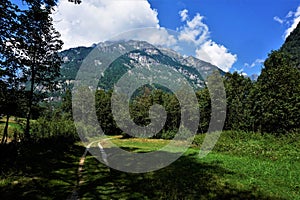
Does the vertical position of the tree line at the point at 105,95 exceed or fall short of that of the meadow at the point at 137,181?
it exceeds it

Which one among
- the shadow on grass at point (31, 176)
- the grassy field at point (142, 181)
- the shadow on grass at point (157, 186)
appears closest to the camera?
the shadow on grass at point (31, 176)

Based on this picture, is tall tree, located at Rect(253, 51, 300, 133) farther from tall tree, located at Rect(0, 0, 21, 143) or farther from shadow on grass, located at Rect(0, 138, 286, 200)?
Result: tall tree, located at Rect(0, 0, 21, 143)

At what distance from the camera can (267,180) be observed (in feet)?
54.4

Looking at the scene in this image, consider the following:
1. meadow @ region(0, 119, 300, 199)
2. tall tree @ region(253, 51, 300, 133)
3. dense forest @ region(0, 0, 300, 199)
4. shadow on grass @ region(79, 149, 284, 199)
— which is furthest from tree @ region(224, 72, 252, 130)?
shadow on grass @ region(79, 149, 284, 199)

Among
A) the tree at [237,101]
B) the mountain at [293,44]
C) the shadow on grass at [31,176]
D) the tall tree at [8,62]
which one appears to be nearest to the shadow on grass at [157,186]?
the shadow on grass at [31,176]

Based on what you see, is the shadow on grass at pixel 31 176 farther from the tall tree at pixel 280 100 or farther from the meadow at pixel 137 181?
the tall tree at pixel 280 100

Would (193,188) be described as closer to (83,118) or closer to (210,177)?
(210,177)

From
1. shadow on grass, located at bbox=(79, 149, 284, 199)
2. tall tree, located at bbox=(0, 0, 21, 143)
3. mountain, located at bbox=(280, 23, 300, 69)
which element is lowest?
shadow on grass, located at bbox=(79, 149, 284, 199)

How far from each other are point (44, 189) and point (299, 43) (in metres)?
185

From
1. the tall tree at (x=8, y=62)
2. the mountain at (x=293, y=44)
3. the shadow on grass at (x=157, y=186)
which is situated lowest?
the shadow on grass at (x=157, y=186)

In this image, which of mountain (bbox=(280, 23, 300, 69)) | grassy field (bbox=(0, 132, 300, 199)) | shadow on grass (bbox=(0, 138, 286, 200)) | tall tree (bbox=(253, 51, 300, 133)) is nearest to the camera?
shadow on grass (bbox=(0, 138, 286, 200))

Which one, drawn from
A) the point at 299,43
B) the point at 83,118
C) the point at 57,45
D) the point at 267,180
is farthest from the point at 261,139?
the point at 299,43

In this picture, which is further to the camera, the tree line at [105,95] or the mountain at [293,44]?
the mountain at [293,44]

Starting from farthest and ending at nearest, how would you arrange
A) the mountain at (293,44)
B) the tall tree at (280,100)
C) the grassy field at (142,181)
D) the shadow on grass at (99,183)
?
the mountain at (293,44) < the tall tree at (280,100) < the grassy field at (142,181) < the shadow on grass at (99,183)
